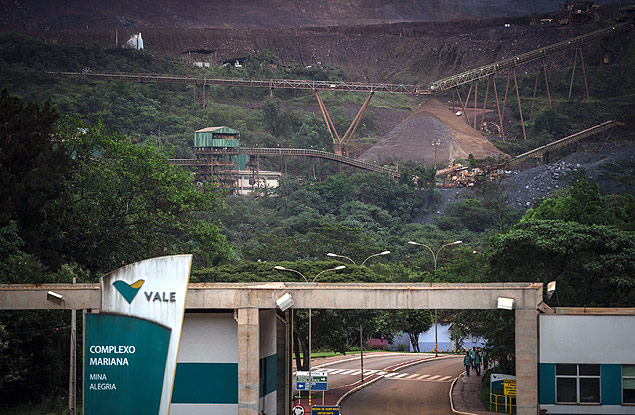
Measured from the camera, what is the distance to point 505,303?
3728cm

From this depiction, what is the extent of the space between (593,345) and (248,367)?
44.2 ft

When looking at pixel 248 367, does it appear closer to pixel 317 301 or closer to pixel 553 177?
pixel 317 301

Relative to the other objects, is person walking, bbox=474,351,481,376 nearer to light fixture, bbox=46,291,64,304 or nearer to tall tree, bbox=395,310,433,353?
tall tree, bbox=395,310,433,353

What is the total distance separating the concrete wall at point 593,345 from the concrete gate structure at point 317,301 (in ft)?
1.96

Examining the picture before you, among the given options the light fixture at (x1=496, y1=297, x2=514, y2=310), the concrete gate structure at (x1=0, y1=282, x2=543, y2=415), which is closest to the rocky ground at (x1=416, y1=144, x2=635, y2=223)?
the concrete gate structure at (x1=0, y1=282, x2=543, y2=415)

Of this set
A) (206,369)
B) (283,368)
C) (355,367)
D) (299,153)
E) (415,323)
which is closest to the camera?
(206,369)

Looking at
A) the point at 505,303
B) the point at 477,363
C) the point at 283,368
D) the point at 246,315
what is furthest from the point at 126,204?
the point at 505,303

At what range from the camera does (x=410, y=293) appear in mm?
38562

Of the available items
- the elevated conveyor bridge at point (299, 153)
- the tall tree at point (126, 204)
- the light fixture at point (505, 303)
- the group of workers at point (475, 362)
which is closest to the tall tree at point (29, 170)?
the tall tree at point (126, 204)

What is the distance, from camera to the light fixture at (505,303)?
3719 cm

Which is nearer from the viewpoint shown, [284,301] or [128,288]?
[128,288]

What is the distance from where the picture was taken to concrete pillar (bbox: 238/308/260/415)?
3722 centimetres

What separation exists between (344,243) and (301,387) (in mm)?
65942

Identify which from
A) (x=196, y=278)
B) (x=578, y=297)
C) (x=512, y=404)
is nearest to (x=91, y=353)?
(x=512, y=404)
